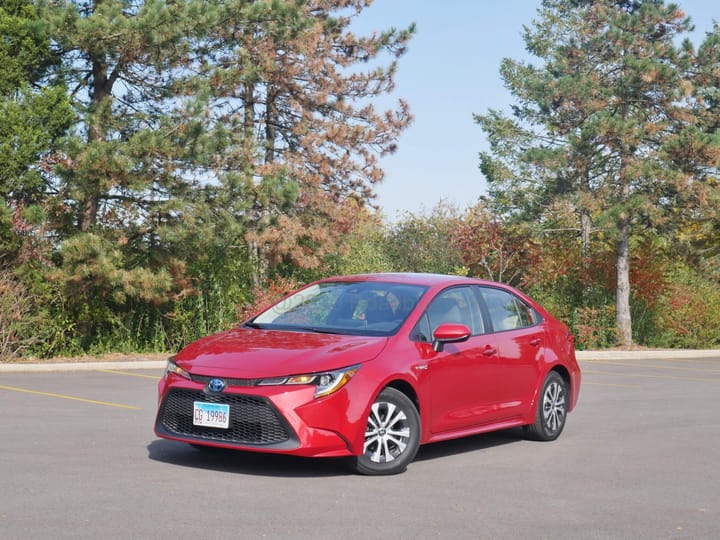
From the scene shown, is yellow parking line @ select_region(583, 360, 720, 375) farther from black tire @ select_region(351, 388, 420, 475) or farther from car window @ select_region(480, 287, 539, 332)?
black tire @ select_region(351, 388, 420, 475)

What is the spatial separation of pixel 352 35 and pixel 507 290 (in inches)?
805

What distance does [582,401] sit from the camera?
1567 cm

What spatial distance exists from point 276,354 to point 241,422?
625 mm

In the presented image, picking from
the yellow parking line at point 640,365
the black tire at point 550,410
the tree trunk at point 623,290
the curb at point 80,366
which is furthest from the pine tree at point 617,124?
the black tire at point 550,410

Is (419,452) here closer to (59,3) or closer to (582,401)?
(582,401)

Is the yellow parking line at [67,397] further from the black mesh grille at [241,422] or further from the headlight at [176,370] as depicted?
the black mesh grille at [241,422]

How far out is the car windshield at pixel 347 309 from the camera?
968cm

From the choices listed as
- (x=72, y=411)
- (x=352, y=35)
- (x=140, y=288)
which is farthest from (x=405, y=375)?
(x=352, y=35)

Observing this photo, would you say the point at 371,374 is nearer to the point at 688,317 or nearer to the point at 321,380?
the point at 321,380

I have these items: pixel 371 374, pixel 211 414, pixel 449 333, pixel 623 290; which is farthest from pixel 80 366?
pixel 623 290

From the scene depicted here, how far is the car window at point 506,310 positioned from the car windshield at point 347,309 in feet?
3.26

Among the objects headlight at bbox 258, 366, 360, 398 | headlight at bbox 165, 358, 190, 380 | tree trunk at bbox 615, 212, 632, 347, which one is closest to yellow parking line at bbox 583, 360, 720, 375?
tree trunk at bbox 615, 212, 632, 347

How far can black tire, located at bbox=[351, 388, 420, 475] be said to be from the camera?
29.1ft

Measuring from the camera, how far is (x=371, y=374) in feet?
28.9
